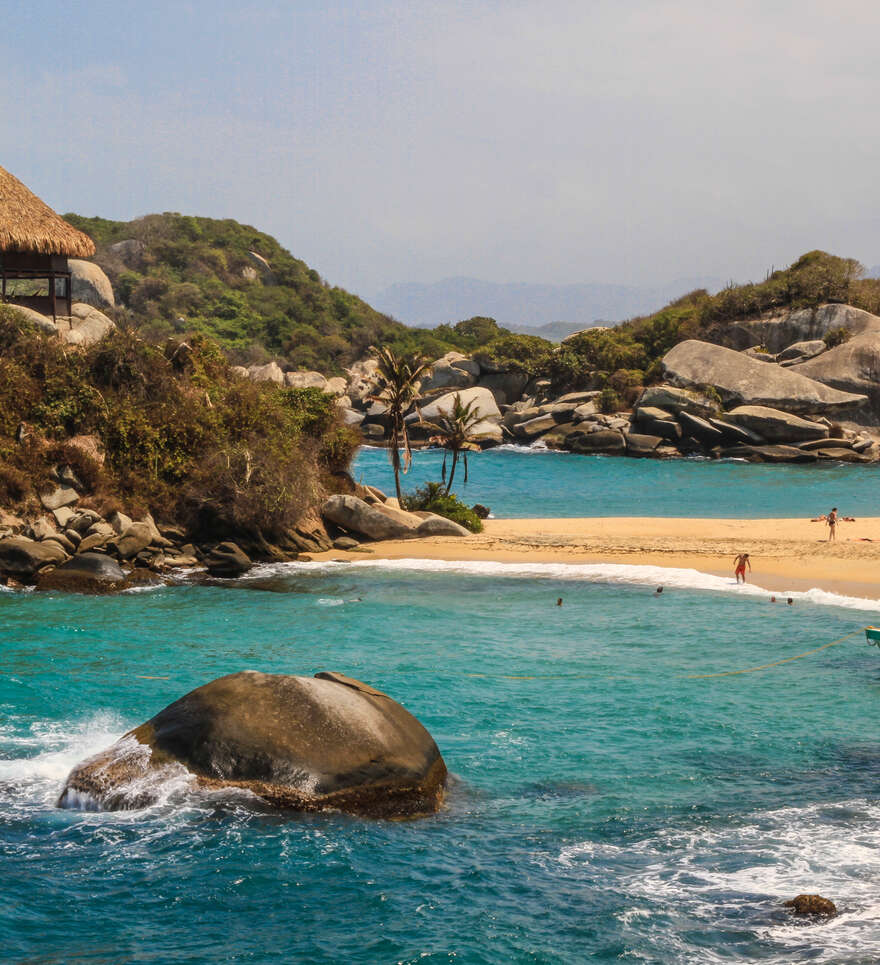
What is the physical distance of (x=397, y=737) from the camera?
13984 millimetres

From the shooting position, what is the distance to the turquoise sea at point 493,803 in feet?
36.0

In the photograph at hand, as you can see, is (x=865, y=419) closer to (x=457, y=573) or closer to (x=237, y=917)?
(x=457, y=573)

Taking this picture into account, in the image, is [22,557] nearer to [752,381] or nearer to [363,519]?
[363,519]

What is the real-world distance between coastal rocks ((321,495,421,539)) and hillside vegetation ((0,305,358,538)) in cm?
76

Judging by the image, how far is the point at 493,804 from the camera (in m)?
14.6

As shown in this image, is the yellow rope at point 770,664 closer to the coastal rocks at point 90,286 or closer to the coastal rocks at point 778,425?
the coastal rocks at point 778,425

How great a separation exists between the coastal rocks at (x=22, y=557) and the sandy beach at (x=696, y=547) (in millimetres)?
8625

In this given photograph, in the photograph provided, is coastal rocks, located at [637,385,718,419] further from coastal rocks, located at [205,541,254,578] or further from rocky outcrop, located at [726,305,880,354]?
coastal rocks, located at [205,541,254,578]

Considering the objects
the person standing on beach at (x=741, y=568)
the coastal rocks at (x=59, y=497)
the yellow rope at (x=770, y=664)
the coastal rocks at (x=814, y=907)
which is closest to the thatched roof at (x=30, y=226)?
the coastal rocks at (x=59, y=497)

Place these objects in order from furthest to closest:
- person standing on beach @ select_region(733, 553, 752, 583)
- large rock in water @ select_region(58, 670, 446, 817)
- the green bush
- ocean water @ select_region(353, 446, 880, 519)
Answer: ocean water @ select_region(353, 446, 880, 519) < the green bush < person standing on beach @ select_region(733, 553, 752, 583) < large rock in water @ select_region(58, 670, 446, 817)

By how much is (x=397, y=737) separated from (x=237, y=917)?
11.3 ft

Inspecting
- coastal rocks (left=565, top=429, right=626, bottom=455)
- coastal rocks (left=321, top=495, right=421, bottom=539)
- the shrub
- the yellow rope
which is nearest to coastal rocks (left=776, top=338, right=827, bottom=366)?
the shrub

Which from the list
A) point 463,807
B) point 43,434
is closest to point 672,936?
point 463,807

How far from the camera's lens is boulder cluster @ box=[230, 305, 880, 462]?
67688 millimetres
